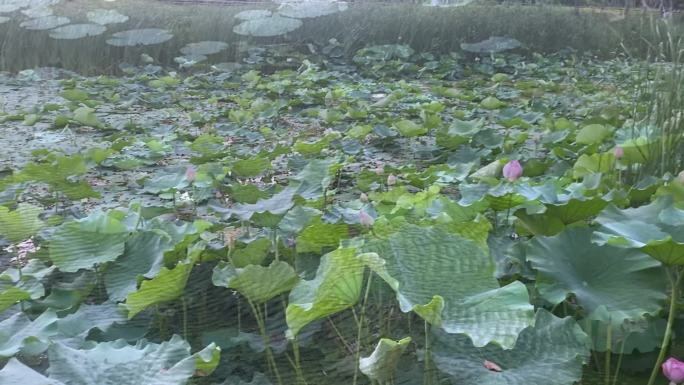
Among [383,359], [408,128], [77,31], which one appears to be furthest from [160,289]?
[77,31]

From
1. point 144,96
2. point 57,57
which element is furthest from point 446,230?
point 57,57

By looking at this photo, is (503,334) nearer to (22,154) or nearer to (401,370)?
(401,370)

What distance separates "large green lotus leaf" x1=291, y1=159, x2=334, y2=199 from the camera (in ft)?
4.66

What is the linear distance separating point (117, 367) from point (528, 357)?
0.45 m

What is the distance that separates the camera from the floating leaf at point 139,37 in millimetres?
5742

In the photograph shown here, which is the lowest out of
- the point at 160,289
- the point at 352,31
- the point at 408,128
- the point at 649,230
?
the point at 352,31

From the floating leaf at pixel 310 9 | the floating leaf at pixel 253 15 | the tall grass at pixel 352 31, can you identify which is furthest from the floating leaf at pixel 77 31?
the floating leaf at pixel 310 9

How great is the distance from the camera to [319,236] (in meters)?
1.09

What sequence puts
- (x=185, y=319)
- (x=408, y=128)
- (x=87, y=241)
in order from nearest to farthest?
(x=185, y=319)
(x=87, y=241)
(x=408, y=128)

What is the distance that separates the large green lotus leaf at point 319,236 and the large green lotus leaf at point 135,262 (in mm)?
205

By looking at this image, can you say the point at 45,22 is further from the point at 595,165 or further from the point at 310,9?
the point at 595,165

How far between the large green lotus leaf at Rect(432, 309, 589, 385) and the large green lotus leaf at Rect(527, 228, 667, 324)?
0.05 metres

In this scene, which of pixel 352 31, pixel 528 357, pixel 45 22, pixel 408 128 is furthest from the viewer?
pixel 352 31

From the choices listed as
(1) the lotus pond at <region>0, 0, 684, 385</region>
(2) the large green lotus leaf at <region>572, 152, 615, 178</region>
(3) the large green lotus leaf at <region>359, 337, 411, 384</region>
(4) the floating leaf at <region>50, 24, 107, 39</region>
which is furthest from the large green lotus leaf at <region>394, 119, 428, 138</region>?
(4) the floating leaf at <region>50, 24, 107, 39</region>
